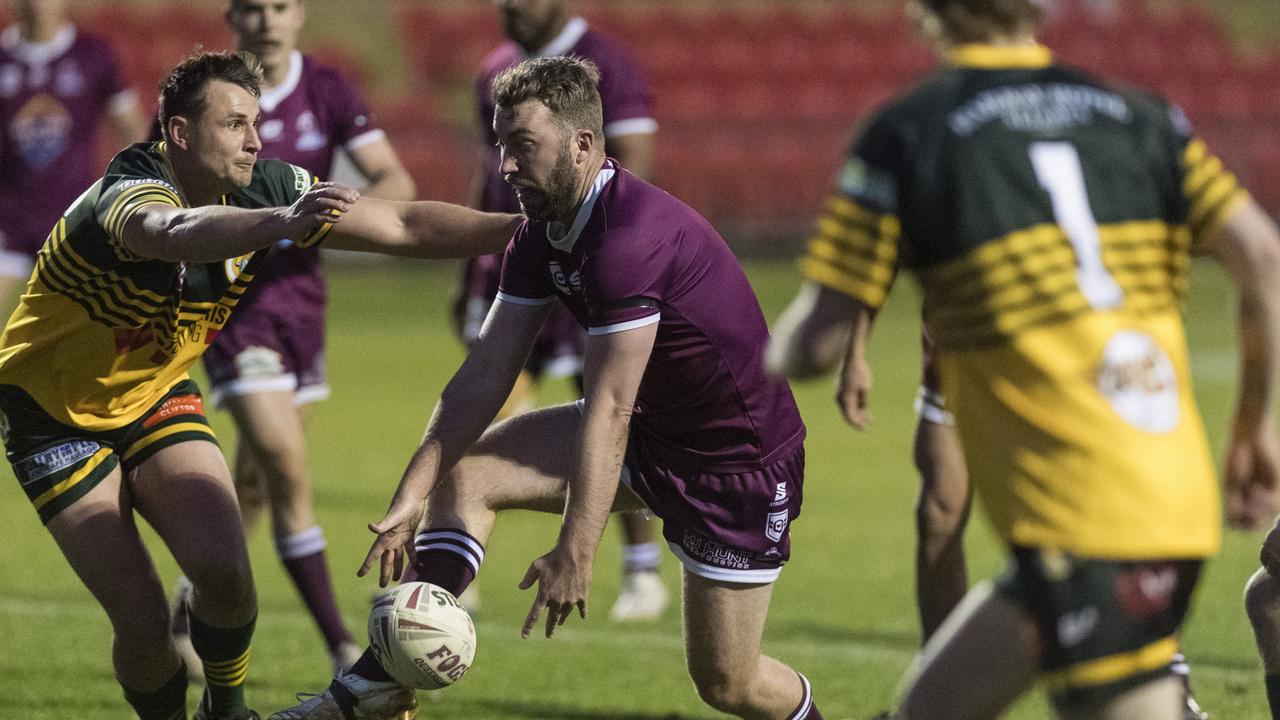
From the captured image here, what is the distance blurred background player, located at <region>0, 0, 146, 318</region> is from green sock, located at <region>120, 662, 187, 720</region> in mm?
4118

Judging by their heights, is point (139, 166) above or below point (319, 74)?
above

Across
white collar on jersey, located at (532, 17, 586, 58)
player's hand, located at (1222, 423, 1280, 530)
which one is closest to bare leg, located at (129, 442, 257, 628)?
player's hand, located at (1222, 423, 1280, 530)

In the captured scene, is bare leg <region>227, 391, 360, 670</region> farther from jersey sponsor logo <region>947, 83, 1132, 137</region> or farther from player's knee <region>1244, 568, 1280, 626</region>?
jersey sponsor logo <region>947, 83, 1132, 137</region>

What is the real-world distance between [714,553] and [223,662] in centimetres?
154

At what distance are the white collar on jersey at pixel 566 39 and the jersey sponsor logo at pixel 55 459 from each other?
10.8 ft

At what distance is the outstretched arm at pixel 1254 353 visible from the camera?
122 inches

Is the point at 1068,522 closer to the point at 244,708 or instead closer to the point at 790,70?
the point at 244,708

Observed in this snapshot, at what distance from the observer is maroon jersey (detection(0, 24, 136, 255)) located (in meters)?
8.49

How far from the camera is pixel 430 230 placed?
4672mm

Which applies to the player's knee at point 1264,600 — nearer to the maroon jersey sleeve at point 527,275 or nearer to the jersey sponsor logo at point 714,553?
the jersey sponsor logo at point 714,553

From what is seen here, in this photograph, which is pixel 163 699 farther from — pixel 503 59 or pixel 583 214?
pixel 503 59

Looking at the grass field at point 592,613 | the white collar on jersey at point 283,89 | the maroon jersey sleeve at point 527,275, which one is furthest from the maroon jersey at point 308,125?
the maroon jersey sleeve at point 527,275

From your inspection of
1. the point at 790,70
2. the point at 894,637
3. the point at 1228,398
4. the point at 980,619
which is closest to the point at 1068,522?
the point at 980,619

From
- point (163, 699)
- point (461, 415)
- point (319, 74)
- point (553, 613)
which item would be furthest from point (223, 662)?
point (319, 74)
